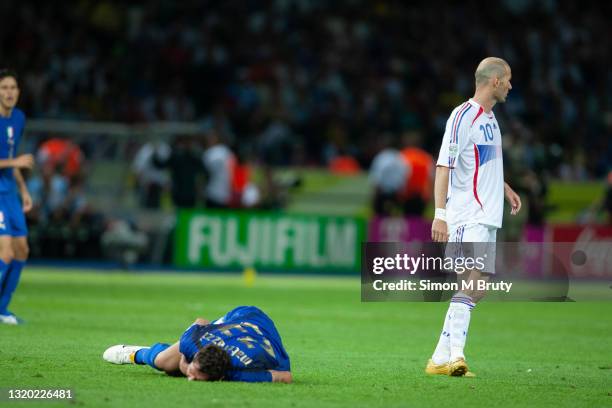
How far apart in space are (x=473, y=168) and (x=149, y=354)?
2.87 metres

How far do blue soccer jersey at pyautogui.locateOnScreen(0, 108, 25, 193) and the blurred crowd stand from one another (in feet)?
48.0

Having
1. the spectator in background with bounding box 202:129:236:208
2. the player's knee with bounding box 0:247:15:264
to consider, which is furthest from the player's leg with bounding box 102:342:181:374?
the spectator in background with bounding box 202:129:236:208

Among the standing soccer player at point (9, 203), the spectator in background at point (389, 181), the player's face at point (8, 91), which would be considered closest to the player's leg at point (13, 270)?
the standing soccer player at point (9, 203)

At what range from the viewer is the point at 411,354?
11.2m

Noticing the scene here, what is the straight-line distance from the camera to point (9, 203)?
12414mm

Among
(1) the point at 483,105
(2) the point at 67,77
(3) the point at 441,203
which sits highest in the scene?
(2) the point at 67,77

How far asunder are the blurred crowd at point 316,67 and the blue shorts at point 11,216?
579 inches

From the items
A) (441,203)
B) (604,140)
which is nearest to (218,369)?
(441,203)

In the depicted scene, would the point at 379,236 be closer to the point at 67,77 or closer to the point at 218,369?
the point at 67,77

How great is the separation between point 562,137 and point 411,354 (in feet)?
60.7

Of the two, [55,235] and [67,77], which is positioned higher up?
[67,77]

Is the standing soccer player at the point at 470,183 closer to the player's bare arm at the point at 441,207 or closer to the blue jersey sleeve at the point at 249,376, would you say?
the player's bare arm at the point at 441,207

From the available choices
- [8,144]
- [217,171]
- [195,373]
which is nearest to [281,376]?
[195,373]

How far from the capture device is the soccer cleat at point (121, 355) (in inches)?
363
